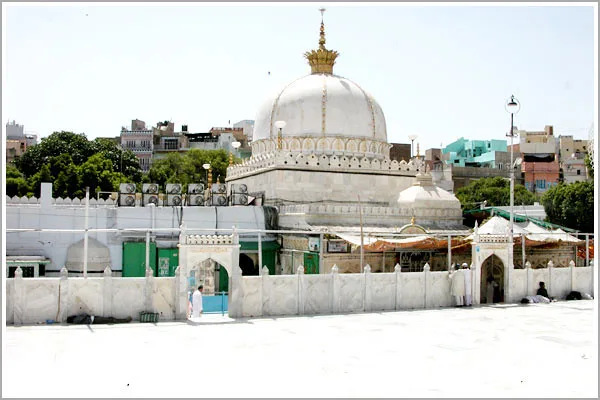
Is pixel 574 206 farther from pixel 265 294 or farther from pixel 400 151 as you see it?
pixel 400 151

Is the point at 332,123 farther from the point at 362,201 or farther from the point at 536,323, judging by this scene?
the point at 536,323

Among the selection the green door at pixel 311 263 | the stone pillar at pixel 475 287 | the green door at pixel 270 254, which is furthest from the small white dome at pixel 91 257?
the stone pillar at pixel 475 287

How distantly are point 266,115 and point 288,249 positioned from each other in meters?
7.82

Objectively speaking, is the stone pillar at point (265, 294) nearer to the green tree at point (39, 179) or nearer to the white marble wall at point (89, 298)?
the white marble wall at point (89, 298)

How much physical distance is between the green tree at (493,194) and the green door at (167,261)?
2898cm

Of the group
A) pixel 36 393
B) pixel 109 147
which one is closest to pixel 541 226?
pixel 36 393

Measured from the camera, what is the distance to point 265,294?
712 inches

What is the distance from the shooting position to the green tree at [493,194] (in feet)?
172

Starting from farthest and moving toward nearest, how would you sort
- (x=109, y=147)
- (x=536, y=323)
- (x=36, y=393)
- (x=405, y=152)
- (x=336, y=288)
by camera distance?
(x=405, y=152) < (x=109, y=147) < (x=336, y=288) < (x=536, y=323) < (x=36, y=393)

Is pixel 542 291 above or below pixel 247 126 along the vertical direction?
below

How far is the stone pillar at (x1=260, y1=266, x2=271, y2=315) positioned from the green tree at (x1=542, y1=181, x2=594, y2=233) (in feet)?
79.2

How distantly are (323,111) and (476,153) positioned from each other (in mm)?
51413

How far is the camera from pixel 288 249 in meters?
24.8

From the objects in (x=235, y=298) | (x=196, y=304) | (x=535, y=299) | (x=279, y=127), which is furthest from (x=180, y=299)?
(x=279, y=127)
